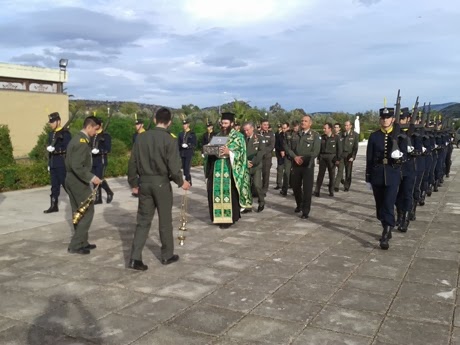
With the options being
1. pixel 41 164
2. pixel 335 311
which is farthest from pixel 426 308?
pixel 41 164

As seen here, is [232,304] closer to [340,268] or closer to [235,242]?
[340,268]

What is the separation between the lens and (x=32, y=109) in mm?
20922

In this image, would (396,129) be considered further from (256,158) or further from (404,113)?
(256,158)

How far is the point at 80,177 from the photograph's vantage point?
6.03 m

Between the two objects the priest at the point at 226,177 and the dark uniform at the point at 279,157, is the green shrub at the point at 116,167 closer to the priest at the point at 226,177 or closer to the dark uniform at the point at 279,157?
the dark uniform at the point at 279,157

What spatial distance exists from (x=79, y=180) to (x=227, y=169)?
242cm

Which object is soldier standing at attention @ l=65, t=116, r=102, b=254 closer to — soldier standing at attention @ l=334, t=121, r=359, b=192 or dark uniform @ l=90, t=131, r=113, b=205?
dark uniform @ l=90, t=131, r=113, b=205

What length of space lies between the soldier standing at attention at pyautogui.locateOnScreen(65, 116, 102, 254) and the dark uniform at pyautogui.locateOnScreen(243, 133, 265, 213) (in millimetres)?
3784

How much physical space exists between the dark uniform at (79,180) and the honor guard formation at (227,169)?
0.01 metres

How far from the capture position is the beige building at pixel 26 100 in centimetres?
1998

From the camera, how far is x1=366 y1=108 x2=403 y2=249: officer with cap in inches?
255

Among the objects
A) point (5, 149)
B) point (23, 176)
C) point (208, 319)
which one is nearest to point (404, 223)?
point (208, 319)

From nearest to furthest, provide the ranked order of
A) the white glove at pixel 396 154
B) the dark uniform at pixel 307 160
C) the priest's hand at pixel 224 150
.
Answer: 1. the white glove at pixel 396 154
2. the priest's hand at pixel 224 150
3. the dark uniform at pixel 307 160

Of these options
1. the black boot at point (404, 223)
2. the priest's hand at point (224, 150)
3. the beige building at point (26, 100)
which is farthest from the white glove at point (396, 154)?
the beige building at point (26, 100)
